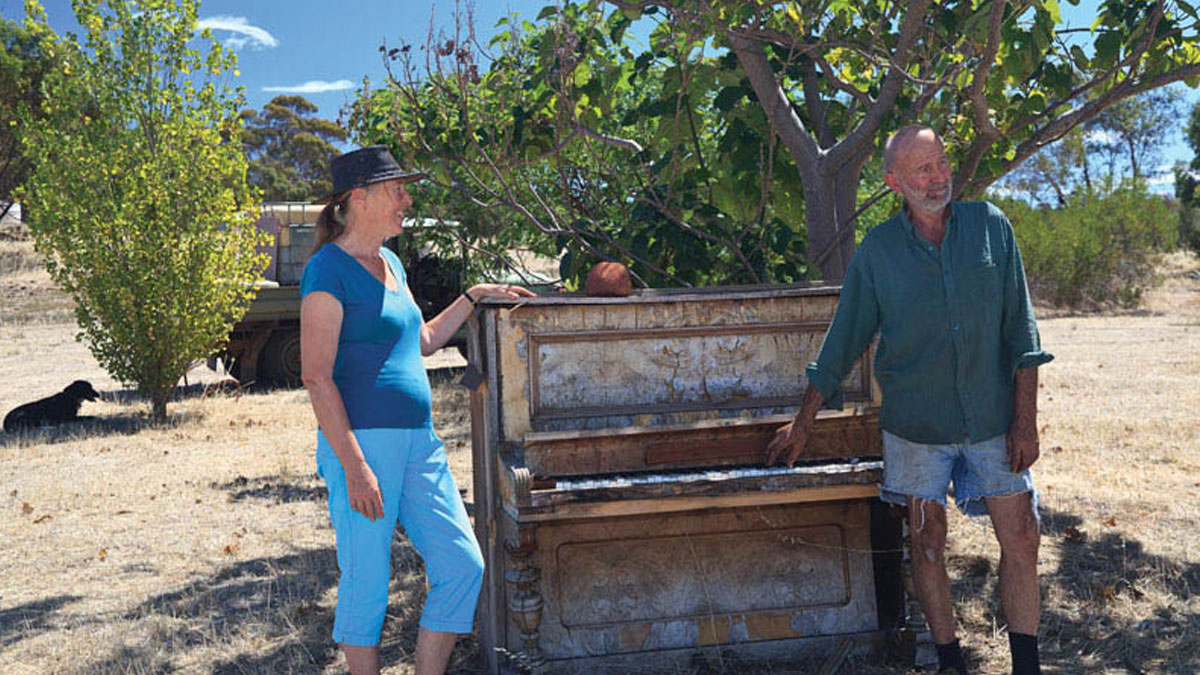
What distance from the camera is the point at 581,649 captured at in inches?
165

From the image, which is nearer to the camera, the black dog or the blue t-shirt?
the blue t-shirt

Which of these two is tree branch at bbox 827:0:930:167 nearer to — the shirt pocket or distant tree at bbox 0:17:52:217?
the shirt pocket

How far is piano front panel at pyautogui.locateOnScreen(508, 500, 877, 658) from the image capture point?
13.8ft

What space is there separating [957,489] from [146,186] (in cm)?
1048

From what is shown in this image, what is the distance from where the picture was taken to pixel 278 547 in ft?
22.2

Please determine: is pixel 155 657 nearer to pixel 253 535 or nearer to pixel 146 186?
pixel 253 535

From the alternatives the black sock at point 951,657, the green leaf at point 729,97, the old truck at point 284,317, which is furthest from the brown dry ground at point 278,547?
the green leaf at point 729,97

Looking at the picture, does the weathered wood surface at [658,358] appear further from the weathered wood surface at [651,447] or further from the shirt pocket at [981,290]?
the shirt pocket at [981,290]

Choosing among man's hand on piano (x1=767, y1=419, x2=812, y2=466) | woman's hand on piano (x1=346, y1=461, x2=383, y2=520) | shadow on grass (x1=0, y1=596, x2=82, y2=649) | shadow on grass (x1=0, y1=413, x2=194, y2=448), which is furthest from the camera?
shadow on grass (x1=0, y1=413, x2=194, y2=448)

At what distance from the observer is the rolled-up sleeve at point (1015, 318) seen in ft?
12.0

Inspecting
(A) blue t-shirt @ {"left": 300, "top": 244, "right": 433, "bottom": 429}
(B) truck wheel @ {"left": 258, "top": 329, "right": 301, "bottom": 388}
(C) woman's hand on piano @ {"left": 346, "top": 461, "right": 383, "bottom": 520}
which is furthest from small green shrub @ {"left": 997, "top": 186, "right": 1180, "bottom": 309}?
(C) woman's hand on piano @ {"left": 346, "top": 461, "right": 383, "bottom": 520}

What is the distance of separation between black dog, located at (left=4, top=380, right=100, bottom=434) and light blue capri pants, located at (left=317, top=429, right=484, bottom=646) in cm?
1055

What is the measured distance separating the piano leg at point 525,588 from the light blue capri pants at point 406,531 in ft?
1.35

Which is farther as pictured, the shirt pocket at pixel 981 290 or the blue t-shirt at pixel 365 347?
the shirt pocket at pixel 981 290
